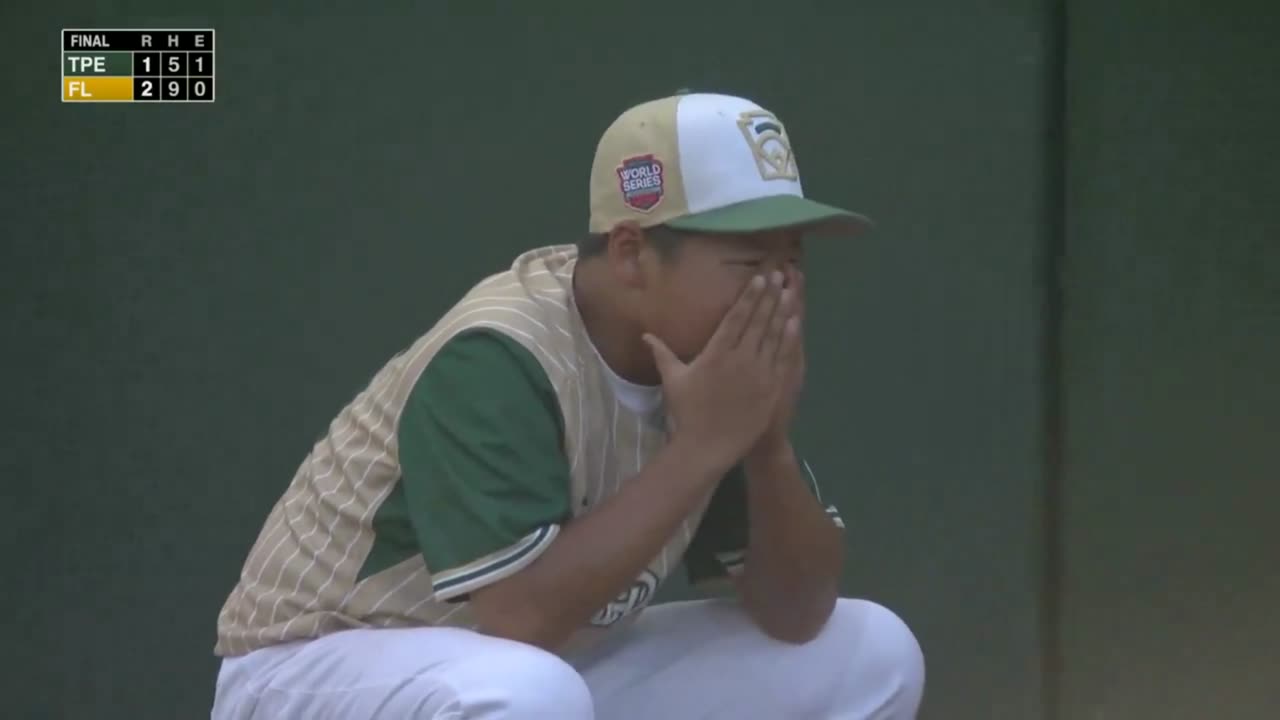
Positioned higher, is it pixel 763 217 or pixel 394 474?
pixel 763 217

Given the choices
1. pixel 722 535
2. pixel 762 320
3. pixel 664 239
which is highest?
pixel 664 239

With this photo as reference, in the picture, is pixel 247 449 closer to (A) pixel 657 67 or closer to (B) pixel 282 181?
(B) pixel 282 181

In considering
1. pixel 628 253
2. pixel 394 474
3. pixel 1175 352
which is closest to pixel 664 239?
pixel 628 253

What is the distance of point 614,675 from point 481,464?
55cm

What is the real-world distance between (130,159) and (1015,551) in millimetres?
2061

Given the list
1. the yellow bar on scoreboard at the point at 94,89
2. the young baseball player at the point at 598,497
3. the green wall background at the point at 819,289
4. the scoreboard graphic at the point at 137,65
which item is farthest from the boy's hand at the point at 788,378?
the yellow bar on scoreboard at the point at 94,89

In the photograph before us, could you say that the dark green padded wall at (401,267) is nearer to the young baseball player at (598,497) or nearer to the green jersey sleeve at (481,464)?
the young baseball player at (598,497)

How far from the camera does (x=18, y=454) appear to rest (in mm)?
3229

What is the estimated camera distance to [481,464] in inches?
76.0

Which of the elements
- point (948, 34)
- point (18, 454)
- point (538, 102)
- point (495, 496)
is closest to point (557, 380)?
Result: point (495, 496)

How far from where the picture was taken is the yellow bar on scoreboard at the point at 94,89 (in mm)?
3213

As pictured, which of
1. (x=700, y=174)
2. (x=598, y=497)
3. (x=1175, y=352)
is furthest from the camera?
(x=1175, y=352)

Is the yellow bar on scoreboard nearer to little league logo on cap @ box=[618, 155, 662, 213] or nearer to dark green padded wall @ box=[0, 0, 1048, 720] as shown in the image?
dark green padded wall @ box=[0, 0, 1048, 720]

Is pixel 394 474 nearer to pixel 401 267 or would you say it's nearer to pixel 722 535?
pixel 722 535
